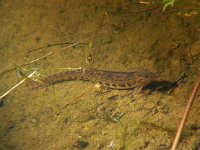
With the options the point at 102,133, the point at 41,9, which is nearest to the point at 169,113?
the point at 102,133

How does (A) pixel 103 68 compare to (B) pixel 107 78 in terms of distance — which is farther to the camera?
(A) pixel 103 68

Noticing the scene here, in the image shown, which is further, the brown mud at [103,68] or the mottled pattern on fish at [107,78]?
the mottled pattern on fish at [107,78]

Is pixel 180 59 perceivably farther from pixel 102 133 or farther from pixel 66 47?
pixel 66 47

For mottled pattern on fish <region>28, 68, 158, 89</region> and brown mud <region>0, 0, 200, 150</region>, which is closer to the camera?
brown mud <region>0, 0, 200, 150</region>
